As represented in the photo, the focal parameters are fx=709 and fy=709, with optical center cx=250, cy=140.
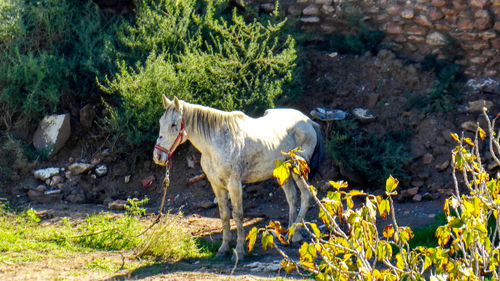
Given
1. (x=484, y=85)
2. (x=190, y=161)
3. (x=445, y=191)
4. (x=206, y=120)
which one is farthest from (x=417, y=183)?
(x=206, y=120)

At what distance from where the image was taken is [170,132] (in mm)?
7156

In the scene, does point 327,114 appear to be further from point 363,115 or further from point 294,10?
point 294,10

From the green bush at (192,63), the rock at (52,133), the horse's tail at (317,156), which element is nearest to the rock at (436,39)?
the green bush at (192,63)

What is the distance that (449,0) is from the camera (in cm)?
1033

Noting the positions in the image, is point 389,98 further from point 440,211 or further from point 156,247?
point 156,247

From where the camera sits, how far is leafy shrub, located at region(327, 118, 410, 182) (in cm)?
912

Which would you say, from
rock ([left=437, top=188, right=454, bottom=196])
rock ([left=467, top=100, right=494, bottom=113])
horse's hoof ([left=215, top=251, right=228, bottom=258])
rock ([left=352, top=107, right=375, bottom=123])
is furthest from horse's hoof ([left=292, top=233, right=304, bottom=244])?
rock ([left=467, top=100, right=494, bottom=113])

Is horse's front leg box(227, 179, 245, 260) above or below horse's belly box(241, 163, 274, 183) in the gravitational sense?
below

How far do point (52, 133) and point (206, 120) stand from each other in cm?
356

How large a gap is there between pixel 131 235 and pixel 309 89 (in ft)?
13.1

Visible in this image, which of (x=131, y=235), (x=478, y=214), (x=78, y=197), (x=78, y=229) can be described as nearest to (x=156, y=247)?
(x=131, y=235)

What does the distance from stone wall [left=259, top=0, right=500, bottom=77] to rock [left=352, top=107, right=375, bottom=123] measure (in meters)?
1.26

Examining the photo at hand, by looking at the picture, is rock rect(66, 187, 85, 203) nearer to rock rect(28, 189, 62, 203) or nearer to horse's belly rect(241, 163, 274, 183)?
rock rect(28, 189, 62, 203)

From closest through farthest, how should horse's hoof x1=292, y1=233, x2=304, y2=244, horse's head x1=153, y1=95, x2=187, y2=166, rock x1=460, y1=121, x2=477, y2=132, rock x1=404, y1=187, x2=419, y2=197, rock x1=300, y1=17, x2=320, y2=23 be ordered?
horse's head x1=153, y1=95, x2=187, y2=166 < horse's hoof x1=292, y1=233, x2=304, y2=244 < rock x1=404, y1=187, x2=419, y2=197 < rock x1=460, y1=121, x2=477, y2=132 < rock x1=300, y1=17, x2=320, y2=23
